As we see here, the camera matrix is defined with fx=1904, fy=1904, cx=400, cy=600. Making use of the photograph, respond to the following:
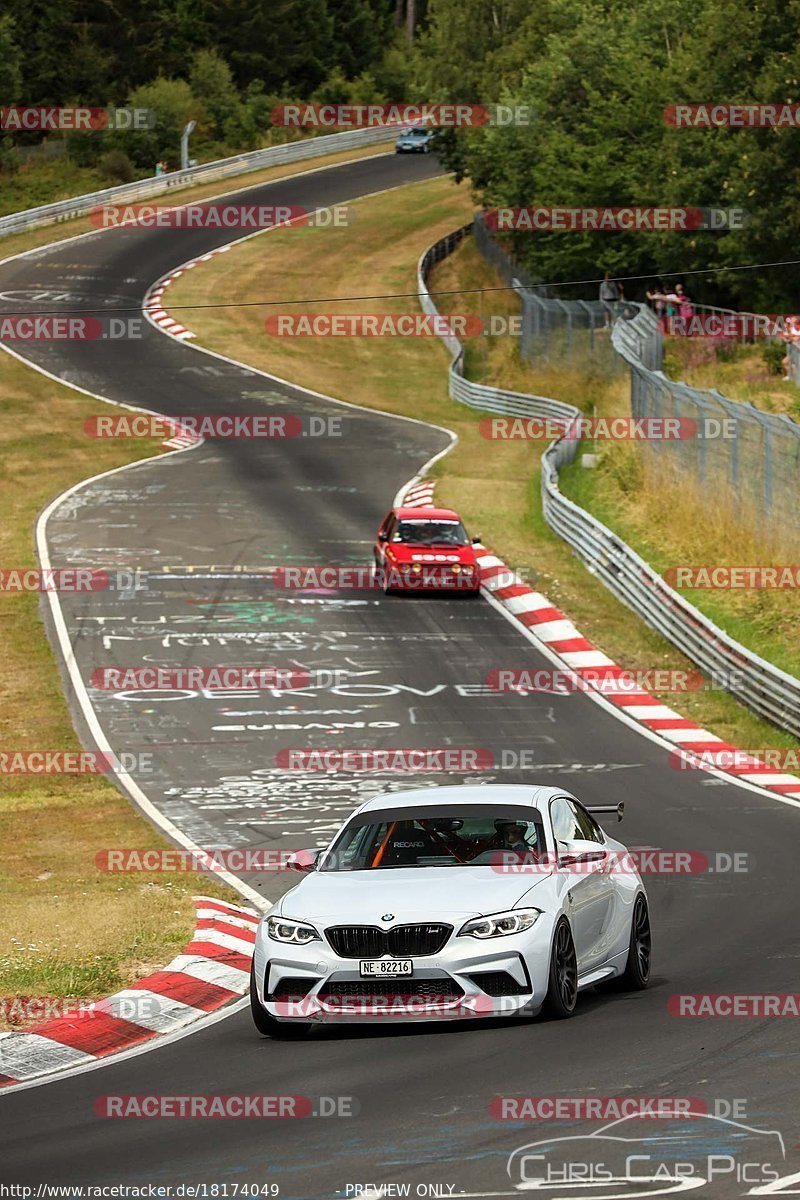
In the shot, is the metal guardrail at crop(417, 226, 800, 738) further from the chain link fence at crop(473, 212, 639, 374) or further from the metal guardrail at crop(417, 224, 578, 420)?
the chain link fence at crop(473, 212, 639, 374)

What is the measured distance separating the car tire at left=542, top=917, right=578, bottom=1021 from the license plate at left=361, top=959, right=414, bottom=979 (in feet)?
2.64

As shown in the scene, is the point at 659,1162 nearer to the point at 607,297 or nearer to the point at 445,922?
the point at 445,922

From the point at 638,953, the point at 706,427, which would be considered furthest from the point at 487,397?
the point at 638,953

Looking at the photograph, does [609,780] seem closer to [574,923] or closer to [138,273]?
[574,923]

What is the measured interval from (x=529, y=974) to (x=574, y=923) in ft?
2.43

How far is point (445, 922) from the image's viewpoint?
10.6 m

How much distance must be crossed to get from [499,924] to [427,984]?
0.52m

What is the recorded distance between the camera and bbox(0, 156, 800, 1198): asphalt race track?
8.28 metres

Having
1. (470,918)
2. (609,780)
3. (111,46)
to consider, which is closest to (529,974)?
(470,918)

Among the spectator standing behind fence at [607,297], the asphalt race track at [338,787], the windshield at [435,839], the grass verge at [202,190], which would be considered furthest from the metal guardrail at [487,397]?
the windshield at [435,839]

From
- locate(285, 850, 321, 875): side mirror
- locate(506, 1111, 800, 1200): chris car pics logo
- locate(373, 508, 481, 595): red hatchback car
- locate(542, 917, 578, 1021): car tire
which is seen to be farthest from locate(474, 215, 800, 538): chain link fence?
locate(506, 1111, 800, 1200): chris car pics logo

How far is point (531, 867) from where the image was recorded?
37.5ft

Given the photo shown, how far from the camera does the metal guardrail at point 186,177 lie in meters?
80.8

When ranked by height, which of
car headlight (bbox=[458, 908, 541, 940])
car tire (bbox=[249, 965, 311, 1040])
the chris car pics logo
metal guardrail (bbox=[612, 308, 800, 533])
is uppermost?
the chris car pics logo
